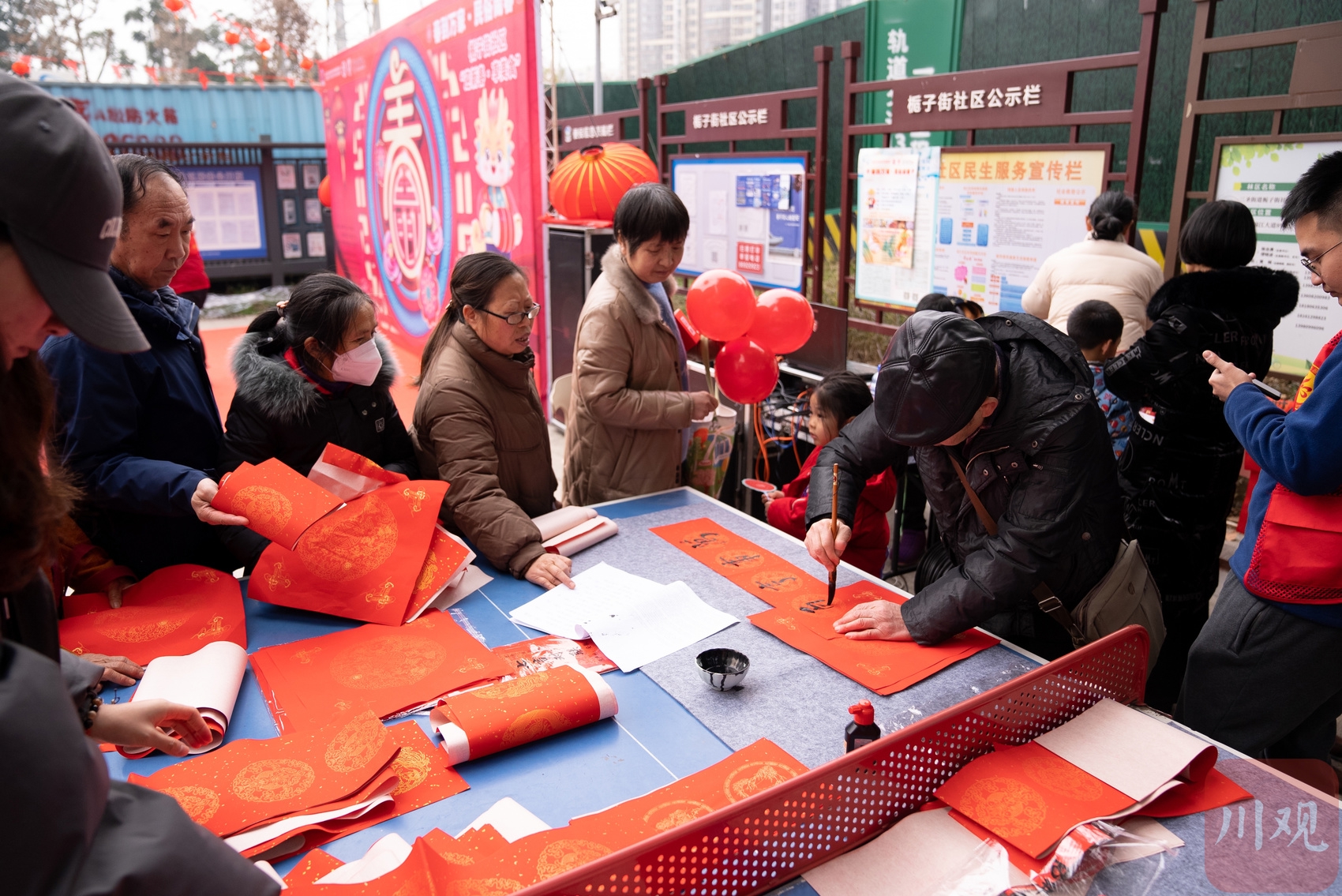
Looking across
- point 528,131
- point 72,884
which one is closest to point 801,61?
point 528,131

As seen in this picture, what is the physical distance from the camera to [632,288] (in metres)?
2.62

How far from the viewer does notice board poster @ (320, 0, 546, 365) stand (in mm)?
5410

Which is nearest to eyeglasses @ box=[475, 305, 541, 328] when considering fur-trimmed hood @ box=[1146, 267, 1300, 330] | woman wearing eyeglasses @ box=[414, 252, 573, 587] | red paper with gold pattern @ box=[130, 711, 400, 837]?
woman wearing eyeglasses @ box=[414, 252, 573, 587]

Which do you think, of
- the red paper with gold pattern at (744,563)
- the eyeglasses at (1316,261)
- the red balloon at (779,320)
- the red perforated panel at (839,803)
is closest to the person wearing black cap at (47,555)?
the red perforated panel at (839,803)

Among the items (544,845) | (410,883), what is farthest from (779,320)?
(410,883)

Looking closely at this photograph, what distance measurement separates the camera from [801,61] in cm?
911

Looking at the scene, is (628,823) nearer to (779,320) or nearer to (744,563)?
(744,563)

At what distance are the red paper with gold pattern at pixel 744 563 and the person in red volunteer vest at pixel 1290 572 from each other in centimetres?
86

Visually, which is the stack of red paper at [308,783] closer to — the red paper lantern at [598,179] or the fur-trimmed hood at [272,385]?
the fur-trimmed hood at [272,385]

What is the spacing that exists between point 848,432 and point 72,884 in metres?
1.77

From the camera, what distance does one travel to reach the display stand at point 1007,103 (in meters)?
3.45

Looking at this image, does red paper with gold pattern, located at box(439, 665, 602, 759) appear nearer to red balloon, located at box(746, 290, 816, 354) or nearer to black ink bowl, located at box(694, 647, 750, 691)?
black ink bowl, located at box(694, 647, 750, 691)

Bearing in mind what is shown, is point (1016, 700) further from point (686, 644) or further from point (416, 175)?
point (416, 175)

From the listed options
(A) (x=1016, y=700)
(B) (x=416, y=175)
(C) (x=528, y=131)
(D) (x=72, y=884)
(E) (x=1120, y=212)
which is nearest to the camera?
(D) (x=72, y=884)
